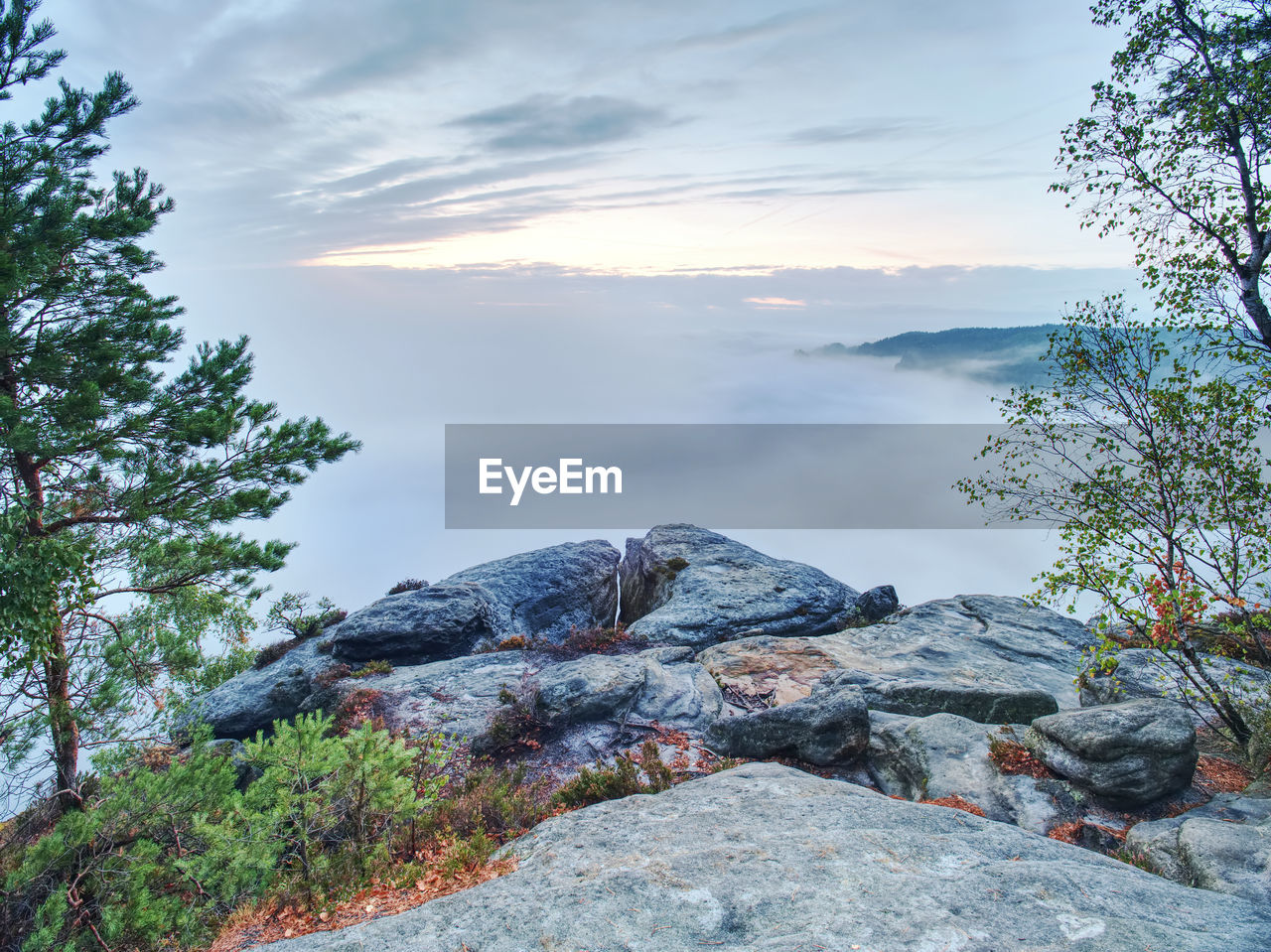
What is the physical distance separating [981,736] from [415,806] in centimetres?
995

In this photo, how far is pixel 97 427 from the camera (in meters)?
14.4

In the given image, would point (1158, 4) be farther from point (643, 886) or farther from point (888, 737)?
point (643, 886)

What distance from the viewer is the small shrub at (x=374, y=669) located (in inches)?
735

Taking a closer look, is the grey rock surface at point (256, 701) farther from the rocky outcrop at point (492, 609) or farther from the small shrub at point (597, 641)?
the small shrub at point (597, 641)

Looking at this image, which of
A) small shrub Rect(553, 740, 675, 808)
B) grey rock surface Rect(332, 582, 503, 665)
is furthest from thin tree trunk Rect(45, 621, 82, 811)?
small shrub Rect(553, 740, 675, 808)

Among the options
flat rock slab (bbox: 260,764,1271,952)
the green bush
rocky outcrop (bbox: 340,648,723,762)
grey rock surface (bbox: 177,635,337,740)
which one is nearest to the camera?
flat rock slab (bbox: 260,764,1271,952)

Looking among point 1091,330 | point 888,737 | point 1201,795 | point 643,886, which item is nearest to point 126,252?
point 643,886

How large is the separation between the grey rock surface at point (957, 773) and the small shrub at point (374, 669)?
41.8 feet

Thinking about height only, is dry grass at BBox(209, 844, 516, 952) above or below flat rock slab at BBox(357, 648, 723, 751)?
above

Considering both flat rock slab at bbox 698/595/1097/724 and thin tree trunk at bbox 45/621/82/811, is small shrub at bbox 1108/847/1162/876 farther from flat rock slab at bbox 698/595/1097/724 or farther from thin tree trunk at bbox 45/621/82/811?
thin tree trunk at bbox 45/621/82/811

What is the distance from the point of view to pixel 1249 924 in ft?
20.5

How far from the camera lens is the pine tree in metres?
13.2

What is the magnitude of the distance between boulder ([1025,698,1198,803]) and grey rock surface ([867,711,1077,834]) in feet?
1.67

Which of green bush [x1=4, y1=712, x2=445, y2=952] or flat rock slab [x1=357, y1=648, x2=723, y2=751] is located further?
flat rock slab [x1=357, y1=648, x2=723, y2=751]
